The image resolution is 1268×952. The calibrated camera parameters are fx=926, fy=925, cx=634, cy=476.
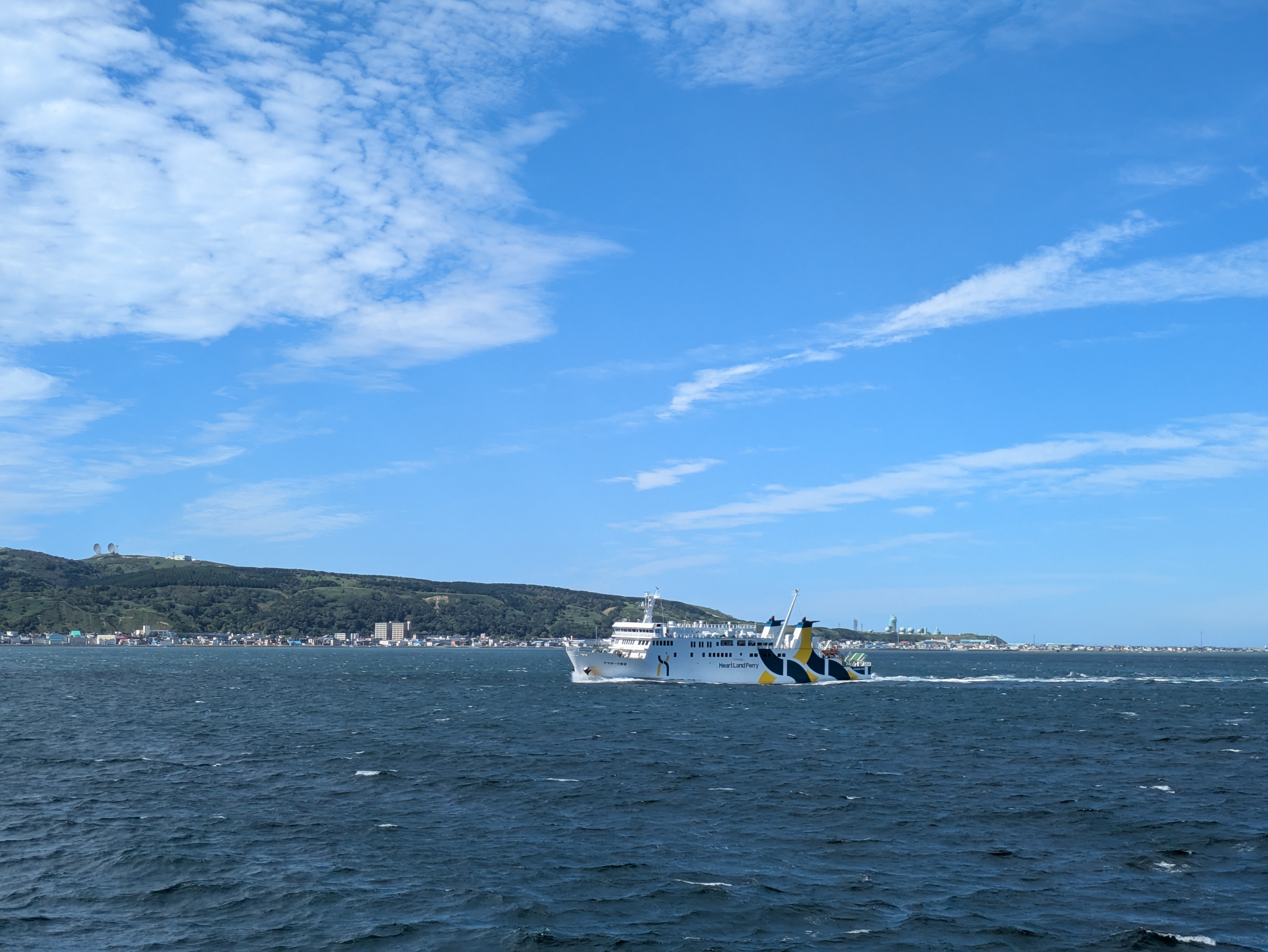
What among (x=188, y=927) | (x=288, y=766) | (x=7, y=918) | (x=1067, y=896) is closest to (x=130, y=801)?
(x=288, y=766)

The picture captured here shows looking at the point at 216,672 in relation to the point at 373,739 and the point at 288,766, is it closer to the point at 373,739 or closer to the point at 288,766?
the point at 373,739

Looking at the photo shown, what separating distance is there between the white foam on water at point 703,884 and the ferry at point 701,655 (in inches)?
4187

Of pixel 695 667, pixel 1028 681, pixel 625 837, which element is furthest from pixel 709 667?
pixel 625 837

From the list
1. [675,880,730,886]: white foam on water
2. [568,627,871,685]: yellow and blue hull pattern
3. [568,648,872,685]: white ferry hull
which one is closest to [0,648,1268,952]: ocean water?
[675,880,730,886]: white foam on water

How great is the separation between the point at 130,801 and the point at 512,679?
124m

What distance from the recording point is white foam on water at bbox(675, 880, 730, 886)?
30547mm

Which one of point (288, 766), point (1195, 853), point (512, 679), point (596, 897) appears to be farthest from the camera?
point (512, 679)

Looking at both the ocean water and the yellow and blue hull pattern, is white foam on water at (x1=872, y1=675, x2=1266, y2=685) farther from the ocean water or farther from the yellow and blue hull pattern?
the ocean water

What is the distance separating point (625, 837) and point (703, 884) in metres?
7.42

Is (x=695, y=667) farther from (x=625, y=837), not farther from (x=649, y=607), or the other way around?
(x=625, y=837)

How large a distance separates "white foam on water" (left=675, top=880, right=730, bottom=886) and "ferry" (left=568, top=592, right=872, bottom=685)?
4187 inches

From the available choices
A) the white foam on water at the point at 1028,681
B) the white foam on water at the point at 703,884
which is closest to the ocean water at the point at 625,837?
the white foam on water at the point at 703,884

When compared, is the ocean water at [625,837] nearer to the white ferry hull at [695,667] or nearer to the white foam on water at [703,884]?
the white foam on water at [703,884]

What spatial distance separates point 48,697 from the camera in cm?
11394
